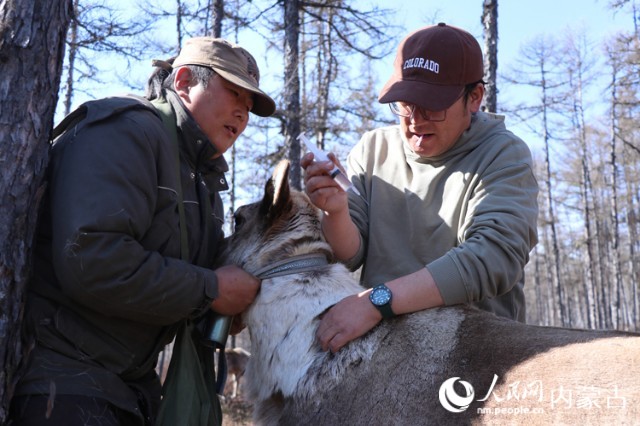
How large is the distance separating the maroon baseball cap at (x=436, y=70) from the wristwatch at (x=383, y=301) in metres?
1.21

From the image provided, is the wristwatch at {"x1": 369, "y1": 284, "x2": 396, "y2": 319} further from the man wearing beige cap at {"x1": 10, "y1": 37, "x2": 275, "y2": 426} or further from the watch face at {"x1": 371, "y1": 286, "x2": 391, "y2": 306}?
the man wearing beige cap at {"x1": 10, "y1": 37, "x2": 275, "y2": 426}

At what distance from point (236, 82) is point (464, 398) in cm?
202

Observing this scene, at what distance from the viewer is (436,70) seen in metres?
3.70

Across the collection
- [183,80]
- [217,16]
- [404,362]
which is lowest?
[404,362]

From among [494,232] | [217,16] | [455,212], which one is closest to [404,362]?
[494,232]

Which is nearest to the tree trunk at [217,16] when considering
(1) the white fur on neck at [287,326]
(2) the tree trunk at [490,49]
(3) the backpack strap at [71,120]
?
(2) the tree trunk at [490,49]

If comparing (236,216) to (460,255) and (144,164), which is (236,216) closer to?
(144,164)

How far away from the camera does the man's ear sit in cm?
353

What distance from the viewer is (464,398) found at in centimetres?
268

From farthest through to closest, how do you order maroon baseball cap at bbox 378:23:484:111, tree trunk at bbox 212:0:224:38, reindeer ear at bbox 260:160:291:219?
1. tree trunk at bbox 212:0:224:38
2. maroon baseball cap at bbox 378:23:484:111
3. reindeer ear at bbox 260:160:291:219

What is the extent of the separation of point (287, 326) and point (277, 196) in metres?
0.73

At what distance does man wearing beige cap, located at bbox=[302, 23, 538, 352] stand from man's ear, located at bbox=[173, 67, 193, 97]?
0.81 metres

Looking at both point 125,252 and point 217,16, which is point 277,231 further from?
point 217,16

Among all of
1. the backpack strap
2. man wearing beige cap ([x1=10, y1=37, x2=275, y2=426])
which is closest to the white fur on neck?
man wearing beige cap ([x1=10, y1=37, x2=275, y2=426])
